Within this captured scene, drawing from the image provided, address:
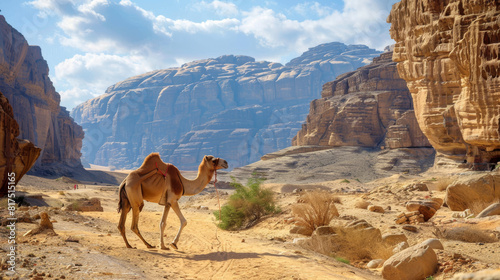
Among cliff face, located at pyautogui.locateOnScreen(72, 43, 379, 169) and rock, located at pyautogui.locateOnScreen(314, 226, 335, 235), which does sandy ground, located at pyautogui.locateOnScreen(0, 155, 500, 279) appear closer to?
rock, located at pyautogui.locateOnScreen(314, 226, 335, 235)

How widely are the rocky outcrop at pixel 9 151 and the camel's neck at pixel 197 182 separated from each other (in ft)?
24.3

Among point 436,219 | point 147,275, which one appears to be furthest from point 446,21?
point 147,275

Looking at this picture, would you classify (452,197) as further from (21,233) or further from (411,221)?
(21,233)

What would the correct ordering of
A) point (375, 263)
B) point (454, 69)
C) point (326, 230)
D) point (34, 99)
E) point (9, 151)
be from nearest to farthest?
point (375, 263), point (326, 230), point (9, 151), point (454, 69), point (34, 99)

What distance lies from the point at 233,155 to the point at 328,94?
86.2 meters

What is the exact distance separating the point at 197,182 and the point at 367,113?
60259 mm

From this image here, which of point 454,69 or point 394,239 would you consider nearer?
point 394,239

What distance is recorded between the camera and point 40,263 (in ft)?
19.1

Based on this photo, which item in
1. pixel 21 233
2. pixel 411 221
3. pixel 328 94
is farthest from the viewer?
pixel 328 94

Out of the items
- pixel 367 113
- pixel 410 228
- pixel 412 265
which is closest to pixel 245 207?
pixel 410 228

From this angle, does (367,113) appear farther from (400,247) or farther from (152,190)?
(152,190)

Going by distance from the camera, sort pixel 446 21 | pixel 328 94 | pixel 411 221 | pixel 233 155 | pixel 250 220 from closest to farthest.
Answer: pixel 411 221 → pixel 250 220 → pixel 446 21 → pixel 328 94 → pixel 233 155

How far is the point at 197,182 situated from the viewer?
381 inches

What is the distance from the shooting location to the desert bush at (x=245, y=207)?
15.0 metres
